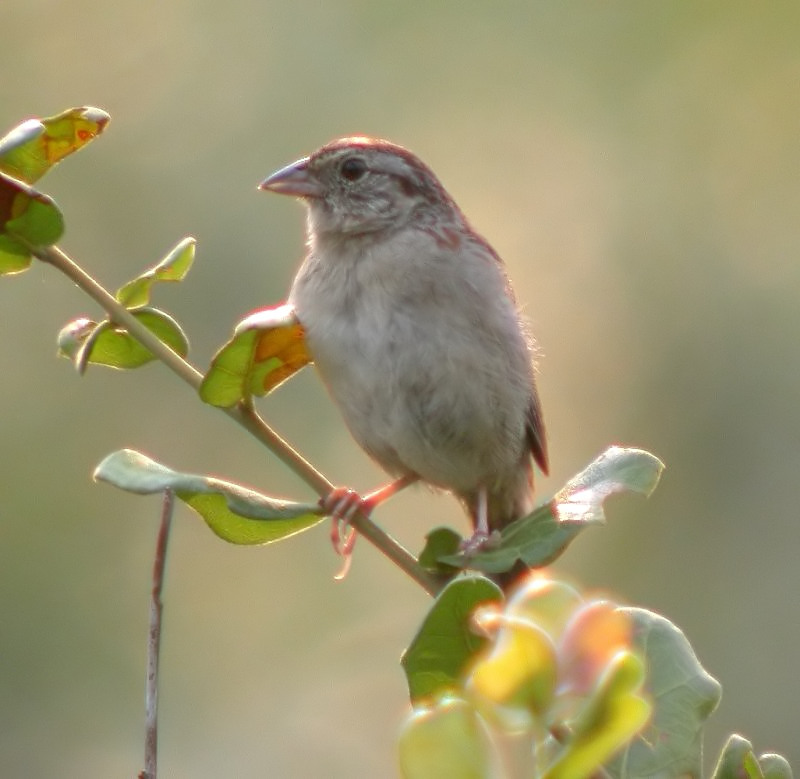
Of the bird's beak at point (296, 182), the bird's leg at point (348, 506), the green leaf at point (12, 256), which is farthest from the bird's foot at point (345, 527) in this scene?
the bird's beak at point (296, 182)

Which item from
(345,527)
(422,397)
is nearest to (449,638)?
(345,527)

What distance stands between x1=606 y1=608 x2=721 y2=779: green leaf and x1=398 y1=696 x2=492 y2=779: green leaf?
0.70 m

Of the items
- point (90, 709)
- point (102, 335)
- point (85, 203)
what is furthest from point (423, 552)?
point (85, 203)

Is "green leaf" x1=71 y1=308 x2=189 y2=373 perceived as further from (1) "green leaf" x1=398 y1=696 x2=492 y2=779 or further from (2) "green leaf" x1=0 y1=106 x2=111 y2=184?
(1) "green leaf" x1=398 y1=696 x2=492 y2=779

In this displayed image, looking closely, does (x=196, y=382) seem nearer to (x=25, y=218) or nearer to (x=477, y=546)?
(x=25, y=218)

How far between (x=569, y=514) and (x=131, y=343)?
25.7 inches

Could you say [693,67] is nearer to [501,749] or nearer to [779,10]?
[779,10]

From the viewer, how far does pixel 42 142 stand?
73.6 inches

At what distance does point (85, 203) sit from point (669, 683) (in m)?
6.76

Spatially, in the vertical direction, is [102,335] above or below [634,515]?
above

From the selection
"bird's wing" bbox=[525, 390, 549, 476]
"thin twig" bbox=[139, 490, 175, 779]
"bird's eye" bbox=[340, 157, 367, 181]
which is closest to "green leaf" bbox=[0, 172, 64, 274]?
"thin twig" bbox=[139, 490, 175, 779]

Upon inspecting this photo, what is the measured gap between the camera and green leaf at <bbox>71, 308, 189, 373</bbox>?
1.97 meters

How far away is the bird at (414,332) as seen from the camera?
340 cm

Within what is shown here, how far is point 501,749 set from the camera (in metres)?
0.96
